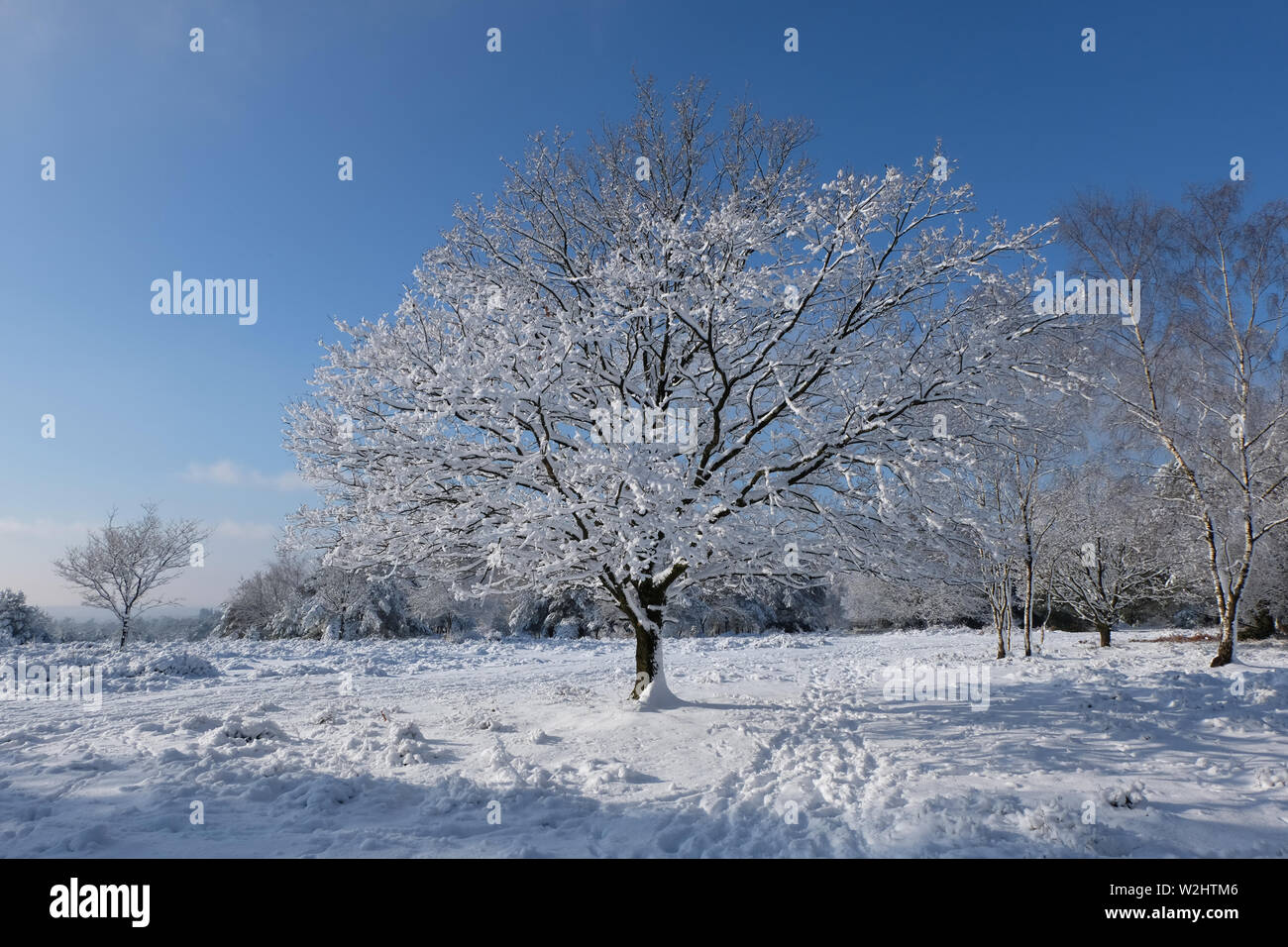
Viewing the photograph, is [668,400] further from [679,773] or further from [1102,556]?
[1102,556]

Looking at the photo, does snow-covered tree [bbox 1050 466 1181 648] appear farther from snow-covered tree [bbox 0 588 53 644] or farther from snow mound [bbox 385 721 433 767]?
snow-covered tree [bbox 0 588 53 644]

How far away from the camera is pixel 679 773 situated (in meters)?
6.44

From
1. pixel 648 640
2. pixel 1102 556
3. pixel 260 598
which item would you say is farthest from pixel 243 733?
pixel 260 598

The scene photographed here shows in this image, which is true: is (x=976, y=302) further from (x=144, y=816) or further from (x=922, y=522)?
(x=144, y=816)

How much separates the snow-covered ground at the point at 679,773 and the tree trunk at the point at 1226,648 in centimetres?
370

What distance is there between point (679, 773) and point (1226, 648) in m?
15.7

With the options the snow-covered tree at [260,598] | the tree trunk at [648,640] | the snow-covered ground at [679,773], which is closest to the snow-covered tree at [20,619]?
the snow-covered tree at [260,598]

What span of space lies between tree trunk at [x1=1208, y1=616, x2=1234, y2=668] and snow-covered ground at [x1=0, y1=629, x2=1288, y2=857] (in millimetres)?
3695

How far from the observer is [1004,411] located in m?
7.52

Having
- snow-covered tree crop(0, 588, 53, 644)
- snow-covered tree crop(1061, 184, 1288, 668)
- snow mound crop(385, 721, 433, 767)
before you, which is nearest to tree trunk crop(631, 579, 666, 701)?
snow mound crop(385, 721, 433, 767)

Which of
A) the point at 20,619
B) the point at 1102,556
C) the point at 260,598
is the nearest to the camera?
the point at 1102,556

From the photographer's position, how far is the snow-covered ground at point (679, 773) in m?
4.64
